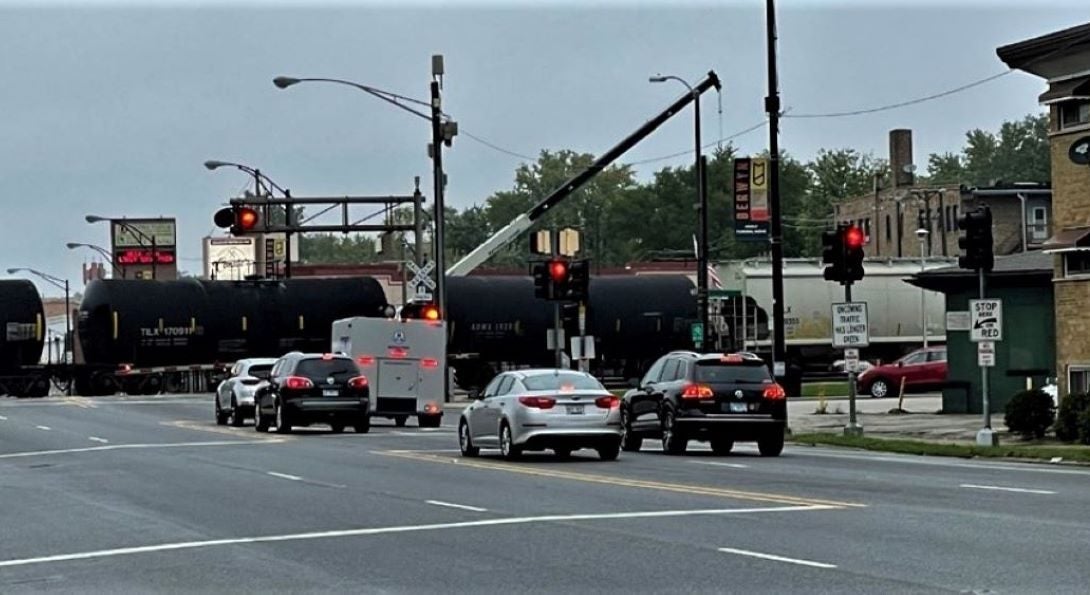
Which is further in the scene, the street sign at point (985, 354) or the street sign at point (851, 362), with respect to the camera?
the street sign at point (851, 362)

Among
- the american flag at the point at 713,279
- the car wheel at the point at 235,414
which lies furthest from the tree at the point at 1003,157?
the car wheel at the point at 235,414

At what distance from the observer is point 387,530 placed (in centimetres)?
1742

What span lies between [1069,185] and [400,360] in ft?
52.6

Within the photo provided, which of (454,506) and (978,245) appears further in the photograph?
(978,245)

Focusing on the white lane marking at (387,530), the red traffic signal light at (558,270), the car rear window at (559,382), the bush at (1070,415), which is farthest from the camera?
the red traffic signal light at (558,270)

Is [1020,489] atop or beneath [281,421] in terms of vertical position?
beneath

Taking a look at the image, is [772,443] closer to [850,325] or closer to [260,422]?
[850,325]

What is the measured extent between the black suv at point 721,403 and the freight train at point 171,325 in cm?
3849

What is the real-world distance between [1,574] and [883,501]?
370 inches

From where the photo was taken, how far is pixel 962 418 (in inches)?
1614

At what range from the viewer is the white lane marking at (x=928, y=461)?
1040 inches

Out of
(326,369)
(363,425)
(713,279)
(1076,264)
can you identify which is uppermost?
(713,279)

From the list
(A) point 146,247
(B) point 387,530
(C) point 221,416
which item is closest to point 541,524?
(B) point 387,530

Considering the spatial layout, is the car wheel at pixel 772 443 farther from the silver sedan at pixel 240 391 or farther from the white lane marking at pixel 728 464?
the silver sedan at pixel 240 391
